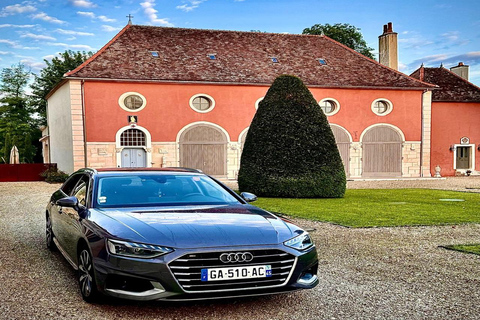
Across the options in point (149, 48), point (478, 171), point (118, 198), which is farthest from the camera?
point (478, 171)

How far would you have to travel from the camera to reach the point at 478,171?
108ft

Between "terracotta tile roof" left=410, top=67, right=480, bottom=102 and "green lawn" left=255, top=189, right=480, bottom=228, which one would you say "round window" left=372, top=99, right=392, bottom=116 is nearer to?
"terracotta tile roof" left=410, top=67, right=480, bottom=102

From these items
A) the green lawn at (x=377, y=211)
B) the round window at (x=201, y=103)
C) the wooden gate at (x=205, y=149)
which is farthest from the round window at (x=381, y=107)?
the green lawn at (x=377, y=211)

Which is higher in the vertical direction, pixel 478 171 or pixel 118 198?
pixel 118 198

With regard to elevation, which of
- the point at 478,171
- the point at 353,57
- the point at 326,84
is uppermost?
the point at 353,57

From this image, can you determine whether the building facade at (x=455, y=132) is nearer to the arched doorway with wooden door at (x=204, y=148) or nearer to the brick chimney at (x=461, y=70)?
the brick chimney at (x=461, y=70)

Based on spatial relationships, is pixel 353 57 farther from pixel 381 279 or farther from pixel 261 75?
pixel 381 279

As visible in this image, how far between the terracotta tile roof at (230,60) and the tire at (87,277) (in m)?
22.1

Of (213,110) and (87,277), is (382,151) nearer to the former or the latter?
(213,110)

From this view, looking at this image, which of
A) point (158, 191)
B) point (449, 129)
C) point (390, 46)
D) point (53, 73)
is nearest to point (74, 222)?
point (158, 191)

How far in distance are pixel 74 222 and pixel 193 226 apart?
5.67 ft

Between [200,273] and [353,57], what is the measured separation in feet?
99.6

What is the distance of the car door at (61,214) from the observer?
20.0 feet

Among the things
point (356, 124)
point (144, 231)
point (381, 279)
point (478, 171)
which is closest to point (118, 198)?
point (144, 231)
